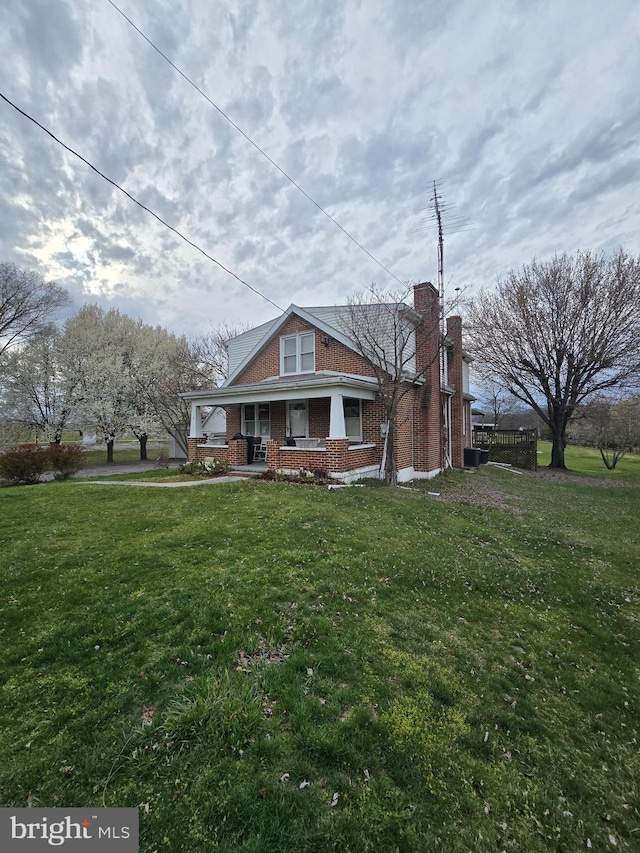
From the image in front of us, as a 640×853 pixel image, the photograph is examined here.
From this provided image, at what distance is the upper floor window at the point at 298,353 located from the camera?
13031 mm

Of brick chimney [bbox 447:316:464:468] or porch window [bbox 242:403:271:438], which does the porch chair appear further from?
brick chimney [bbox 447:316:464:468]

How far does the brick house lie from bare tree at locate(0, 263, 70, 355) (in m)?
14.1

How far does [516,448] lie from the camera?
19.2 meters

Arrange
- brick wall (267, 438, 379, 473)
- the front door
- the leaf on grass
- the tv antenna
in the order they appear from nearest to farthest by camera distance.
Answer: the leaf on grass, brick wall (267, 438, 379, 473), the front door, the tv antenna

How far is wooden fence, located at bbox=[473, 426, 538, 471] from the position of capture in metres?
18.8

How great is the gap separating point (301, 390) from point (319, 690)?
→ 27.7ft

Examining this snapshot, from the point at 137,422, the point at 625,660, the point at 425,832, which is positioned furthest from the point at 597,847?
the point at 137,422

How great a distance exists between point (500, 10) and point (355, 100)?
10.3 ft

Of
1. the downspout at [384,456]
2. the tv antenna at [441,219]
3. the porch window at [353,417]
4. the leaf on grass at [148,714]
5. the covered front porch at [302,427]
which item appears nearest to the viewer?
the leaf on grass at [148,714]

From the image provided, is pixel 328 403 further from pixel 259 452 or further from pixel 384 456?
pixel 259 452

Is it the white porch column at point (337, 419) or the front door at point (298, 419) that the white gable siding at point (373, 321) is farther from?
the front door at point (298, 419)

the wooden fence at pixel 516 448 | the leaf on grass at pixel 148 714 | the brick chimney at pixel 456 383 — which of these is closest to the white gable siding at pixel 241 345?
the brick chimney at pixel 456 383

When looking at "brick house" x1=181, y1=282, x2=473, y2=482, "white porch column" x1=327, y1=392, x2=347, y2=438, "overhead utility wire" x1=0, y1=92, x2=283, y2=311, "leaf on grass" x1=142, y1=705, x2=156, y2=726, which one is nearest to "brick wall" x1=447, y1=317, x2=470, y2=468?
"brick house" x1=181, y1=282, x2=473, y2=482

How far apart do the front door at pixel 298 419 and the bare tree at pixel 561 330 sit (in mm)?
12276
